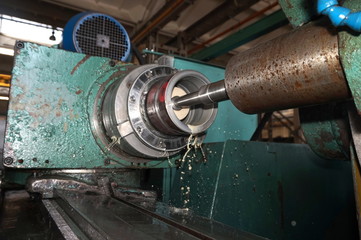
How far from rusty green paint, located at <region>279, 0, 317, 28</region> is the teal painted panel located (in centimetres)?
78

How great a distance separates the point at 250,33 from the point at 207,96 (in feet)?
5.09

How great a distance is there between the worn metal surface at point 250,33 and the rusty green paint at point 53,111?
1.37 metres

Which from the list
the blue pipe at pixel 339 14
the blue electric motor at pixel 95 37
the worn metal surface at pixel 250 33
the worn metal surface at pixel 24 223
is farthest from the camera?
the worn metal surface at pixel 250 33

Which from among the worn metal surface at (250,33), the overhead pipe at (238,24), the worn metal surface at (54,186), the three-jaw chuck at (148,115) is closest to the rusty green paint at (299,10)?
the three-jaw chuck at (148,115)

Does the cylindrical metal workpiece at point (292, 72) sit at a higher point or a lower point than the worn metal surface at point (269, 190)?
higher

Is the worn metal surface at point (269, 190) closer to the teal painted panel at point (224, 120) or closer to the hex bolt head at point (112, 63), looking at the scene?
the teal painted panel at point (224, 120)

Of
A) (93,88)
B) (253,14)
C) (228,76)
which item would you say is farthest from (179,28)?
(228,76)

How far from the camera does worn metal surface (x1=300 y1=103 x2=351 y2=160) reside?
0.64 meters

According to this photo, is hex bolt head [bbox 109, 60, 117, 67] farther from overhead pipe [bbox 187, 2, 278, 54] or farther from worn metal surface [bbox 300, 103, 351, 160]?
overhead pipe [bbox 187, 2, 278, 54]

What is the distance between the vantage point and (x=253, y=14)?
2.71 meters

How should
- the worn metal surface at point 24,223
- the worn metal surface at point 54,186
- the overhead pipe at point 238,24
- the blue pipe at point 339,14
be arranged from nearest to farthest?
the blue pipe at point 339,14
the worn metal surface at point 24,223
the worn metal surface at point 54,186
the overhead pipe at point 238,24

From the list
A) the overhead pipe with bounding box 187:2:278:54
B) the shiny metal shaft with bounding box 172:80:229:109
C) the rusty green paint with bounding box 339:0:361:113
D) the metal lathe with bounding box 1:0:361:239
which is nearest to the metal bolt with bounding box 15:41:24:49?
the metal lathe with bounding box 1:0:361:239

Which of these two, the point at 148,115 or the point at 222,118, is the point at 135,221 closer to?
the point at 148,115

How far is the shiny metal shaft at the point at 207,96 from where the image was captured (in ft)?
2.18
